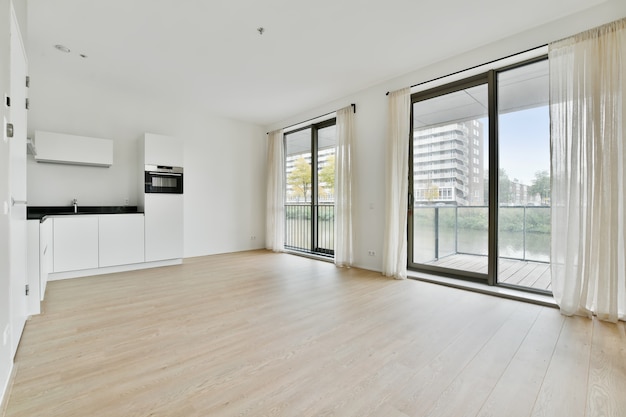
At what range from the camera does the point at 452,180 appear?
3.96m

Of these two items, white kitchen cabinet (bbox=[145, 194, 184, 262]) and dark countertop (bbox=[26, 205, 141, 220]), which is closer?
dark countertop (bbox=[26, 205, 141, 220])

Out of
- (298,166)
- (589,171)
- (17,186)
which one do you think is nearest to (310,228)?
(298,166)

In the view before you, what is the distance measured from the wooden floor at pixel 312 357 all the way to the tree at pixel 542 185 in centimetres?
126

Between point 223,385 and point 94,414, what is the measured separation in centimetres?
61

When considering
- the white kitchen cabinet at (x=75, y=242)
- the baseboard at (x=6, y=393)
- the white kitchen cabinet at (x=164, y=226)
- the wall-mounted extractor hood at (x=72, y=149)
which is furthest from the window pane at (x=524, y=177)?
the wall-mounted extractor hood at (x=72, y=149)

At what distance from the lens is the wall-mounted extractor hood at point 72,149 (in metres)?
4.02

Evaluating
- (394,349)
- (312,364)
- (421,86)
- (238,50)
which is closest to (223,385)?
(312,364)

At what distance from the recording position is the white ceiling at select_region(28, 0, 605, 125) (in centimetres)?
275

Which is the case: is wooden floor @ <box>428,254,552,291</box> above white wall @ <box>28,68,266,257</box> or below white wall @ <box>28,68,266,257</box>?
below

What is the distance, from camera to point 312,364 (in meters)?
1.87

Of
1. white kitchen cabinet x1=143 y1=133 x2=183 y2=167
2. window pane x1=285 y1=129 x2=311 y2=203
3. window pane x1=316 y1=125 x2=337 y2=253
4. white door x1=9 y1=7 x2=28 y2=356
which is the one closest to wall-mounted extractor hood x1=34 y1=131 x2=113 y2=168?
white kitchen cabinet x1=143 y1=133 x2=183 y2=167

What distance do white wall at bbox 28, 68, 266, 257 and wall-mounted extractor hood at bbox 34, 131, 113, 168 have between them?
12.3 inches

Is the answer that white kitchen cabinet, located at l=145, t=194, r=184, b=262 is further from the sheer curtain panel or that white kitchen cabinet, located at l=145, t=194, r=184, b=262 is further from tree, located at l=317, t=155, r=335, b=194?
the sheer curtain panel

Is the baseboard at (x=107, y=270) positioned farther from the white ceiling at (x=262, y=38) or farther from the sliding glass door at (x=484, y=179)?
the sliding glass door at (x=484, y=179)
